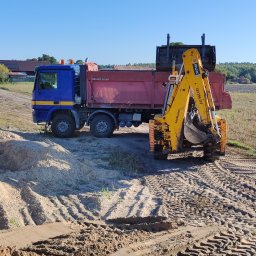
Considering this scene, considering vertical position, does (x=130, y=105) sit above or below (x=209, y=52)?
below

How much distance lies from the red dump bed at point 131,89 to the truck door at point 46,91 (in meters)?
→ 1.18

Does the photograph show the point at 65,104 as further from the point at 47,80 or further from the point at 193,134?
the point at 193,134

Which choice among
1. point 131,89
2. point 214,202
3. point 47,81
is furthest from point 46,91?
point 214,202

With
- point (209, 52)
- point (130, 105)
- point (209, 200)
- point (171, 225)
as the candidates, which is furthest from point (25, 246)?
point (209, 52)

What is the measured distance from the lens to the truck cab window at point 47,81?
687 inches

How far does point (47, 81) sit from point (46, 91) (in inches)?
14.4

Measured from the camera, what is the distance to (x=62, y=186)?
1053 centimetres

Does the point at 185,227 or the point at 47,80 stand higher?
the point at 47,80

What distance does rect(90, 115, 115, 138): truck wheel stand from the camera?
17594mm

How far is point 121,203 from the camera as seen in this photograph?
9.39 metres

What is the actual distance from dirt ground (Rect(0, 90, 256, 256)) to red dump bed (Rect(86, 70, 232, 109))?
2.48 metres

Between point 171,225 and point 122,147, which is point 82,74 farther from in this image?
point 171,225

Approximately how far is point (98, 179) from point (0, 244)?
16.0ft

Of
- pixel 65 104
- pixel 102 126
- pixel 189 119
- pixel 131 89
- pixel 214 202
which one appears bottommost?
pixel 214 202
